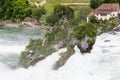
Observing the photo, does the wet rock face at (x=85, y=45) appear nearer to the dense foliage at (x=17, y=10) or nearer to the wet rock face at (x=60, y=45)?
the wet rock face at (x=60, y=45)

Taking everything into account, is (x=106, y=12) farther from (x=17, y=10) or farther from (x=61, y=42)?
(x=61, y=42)

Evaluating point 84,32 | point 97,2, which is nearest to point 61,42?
point 84,32

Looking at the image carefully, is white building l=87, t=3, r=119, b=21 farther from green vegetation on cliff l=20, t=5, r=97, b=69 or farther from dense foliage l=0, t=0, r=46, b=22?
green vegetation on cliff l=20, t=5, r=97, b=69

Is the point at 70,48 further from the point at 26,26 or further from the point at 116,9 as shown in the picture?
the point at 26,26

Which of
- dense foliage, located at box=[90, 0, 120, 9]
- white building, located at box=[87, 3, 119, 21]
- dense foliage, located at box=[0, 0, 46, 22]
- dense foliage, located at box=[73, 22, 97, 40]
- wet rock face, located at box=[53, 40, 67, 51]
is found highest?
dense foliage, located at box=[73, 22, 97, 40]

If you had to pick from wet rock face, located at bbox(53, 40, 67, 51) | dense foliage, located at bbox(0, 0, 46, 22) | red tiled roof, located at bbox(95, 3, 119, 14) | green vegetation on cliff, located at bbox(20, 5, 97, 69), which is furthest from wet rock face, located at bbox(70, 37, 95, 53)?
dense foliage, located at bbox(0, 0, 46, 22)

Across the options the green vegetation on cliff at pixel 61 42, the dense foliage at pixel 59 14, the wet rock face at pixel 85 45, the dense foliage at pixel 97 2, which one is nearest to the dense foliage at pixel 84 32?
the green vegetation on cliff at pixel 61 42
